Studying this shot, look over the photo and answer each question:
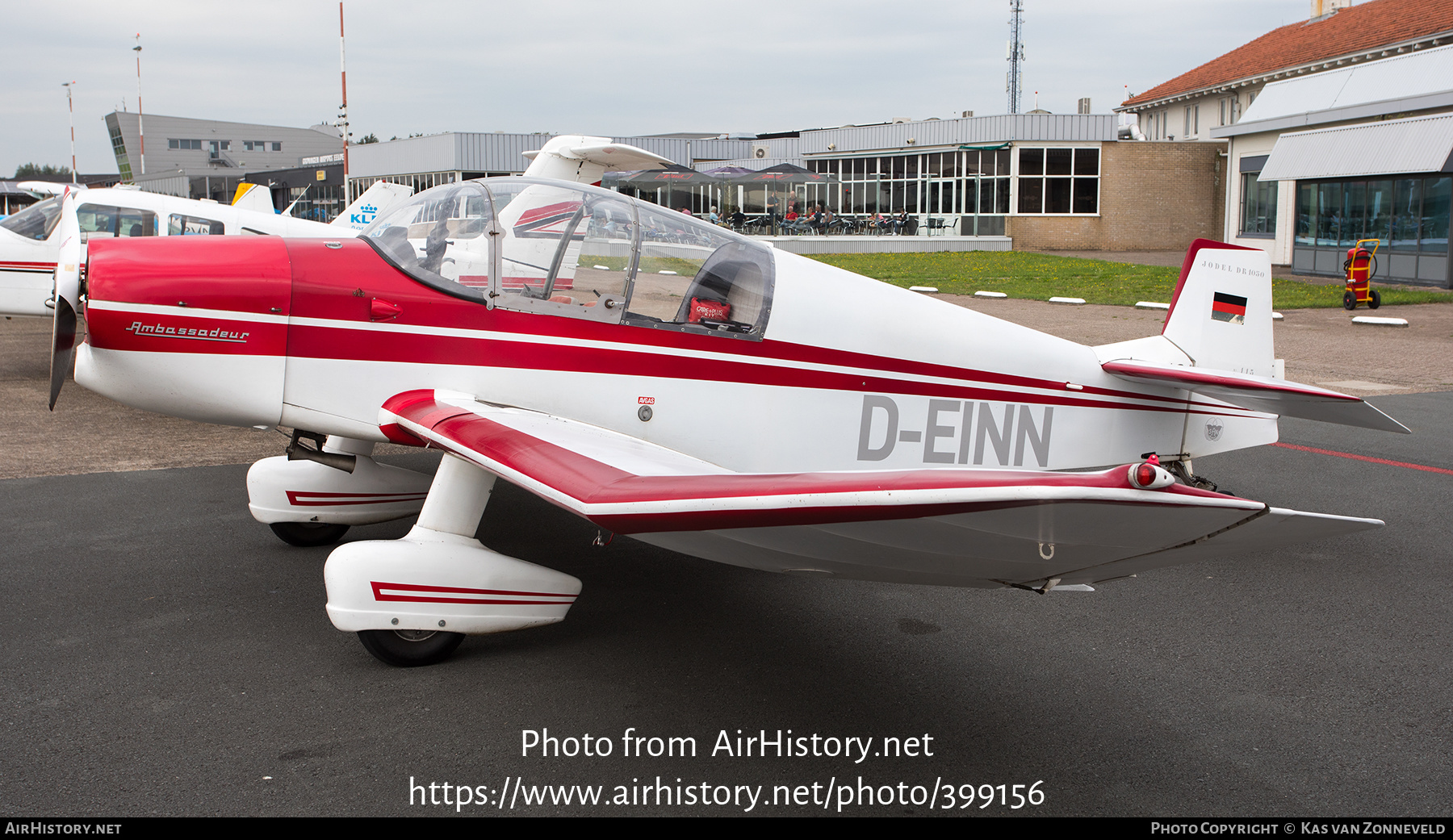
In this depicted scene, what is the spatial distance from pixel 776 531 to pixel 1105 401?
2.99 metres

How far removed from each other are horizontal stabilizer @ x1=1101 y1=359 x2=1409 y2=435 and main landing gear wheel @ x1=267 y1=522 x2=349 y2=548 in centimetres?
416

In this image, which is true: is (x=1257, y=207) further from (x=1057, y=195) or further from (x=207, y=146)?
(x=207, y=146)

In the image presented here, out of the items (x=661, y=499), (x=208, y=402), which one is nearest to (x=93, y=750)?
(x=208, y=402)

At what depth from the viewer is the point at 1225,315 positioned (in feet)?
18.4

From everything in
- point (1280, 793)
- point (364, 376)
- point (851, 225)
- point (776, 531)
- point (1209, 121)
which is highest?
point (1209, 121)

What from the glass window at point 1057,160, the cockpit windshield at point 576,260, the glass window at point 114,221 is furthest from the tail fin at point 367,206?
the glass window at point 1057,160

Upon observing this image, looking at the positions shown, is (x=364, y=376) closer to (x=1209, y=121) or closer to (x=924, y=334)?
(x=924, y=334)

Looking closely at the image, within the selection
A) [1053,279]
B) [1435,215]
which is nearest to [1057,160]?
[1053,279]

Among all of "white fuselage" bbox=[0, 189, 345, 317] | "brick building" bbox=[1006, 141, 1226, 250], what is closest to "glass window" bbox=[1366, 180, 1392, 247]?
"brick building" bbox=[1006, 141, 1226, 250]

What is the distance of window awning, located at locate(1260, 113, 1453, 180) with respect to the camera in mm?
21469

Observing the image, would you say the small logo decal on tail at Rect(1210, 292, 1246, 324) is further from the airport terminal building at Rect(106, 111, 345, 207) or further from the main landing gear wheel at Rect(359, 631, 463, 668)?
the airport terminal building at Rect(106, 111, 345, 207)

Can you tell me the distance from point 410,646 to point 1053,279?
23.5 m

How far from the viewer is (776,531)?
2.70m

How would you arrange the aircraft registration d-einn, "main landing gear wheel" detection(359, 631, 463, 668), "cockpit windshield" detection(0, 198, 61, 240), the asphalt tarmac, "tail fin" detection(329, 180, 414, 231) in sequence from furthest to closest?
1. "tail fin" detection(329, 180, 414, 231)
2. "cockpit windshield" detection(0, 198, 61, 240)
3. the aircraft registration d-einn
4. "main landing gear wheel" detection(359, 631, 463, 668)
5. the asphalt tarmac
